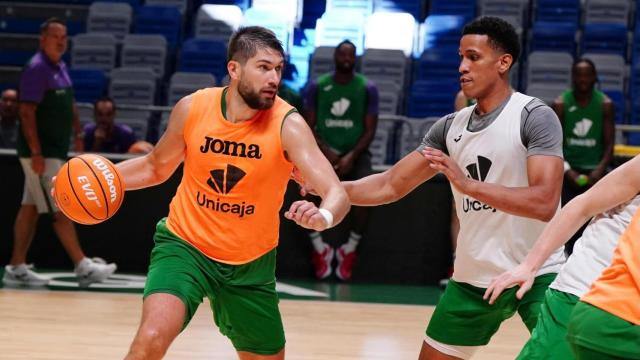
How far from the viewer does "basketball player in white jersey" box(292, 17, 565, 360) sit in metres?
4.64

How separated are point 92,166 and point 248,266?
2.77 feet

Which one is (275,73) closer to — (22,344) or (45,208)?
(22,344)

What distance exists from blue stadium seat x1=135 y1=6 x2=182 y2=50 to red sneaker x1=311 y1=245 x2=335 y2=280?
16.3ft

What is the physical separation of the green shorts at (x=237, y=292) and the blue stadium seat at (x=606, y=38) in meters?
9.72

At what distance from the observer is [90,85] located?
13.4 metres

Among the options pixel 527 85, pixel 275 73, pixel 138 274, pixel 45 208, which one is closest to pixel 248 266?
pixel 275 73

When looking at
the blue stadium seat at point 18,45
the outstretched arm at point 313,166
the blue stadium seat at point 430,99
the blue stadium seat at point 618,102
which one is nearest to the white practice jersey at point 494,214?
the outstretched arm at point 313,166

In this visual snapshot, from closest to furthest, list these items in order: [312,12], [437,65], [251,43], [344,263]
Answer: [251,43]
[344,263]
[437,65]
[312,12]

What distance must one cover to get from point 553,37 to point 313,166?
9.64 m

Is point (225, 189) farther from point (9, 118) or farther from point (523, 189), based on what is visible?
point (9, 118)

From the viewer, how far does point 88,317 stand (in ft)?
26.4

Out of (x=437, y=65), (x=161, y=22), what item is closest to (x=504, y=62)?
(x=437, y=65)

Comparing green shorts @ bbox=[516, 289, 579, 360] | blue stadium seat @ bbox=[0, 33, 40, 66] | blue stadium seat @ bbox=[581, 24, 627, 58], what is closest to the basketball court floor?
green shorts @ bbox=[516, 289, 579, 360]

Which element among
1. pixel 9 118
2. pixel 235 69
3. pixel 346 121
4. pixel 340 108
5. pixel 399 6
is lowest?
pixel 9 118
